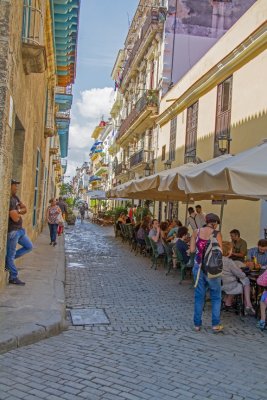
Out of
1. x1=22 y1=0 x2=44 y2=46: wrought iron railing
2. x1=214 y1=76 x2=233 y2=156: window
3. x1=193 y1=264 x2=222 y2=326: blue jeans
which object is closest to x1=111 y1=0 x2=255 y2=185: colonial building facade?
x1=214 y1=76 x2=233 y2=156: window

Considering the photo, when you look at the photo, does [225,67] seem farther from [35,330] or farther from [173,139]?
[35,330]

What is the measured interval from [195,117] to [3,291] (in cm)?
1231

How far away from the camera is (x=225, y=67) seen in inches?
554

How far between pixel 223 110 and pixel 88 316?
984 centimetres

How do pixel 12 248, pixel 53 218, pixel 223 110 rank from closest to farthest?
A: pixel 12 248
pixel 223 110
pixel 53 218

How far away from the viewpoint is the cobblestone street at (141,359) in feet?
13.3

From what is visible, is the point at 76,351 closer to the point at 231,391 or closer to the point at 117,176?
the point at 231,391

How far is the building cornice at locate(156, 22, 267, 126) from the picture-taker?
38.8 ft

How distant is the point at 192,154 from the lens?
1753 centimetres

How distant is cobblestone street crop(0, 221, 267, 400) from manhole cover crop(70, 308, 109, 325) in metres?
0.14

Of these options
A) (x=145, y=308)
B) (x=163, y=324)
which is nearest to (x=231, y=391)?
(x=163, y=324)

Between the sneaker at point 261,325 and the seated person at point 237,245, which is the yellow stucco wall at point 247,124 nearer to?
the seated person at point 237,245

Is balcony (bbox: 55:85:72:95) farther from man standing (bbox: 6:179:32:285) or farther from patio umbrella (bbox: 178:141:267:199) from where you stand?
patio umbrella (bbox: 178:141:267:199)

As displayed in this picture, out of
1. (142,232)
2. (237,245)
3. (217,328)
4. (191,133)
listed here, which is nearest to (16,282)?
(217,328)
